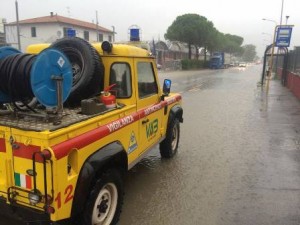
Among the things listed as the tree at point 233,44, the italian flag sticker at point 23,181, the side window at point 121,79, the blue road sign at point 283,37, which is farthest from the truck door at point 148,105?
the tree at point 233,44

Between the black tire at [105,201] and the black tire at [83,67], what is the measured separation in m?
1.05

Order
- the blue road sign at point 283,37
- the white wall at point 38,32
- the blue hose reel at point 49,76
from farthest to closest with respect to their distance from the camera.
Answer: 1. the white wall at point 38,32
2. the blue road sign at point 283,37
3. the blue hose reel at point 49,76

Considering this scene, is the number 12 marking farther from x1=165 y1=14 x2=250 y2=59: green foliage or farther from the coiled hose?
x1=165 y1=14 x2=250 y2=59: green foliage

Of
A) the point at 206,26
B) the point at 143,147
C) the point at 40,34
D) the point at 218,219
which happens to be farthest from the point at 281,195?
the point at 206,26

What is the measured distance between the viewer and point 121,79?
14.5 ft

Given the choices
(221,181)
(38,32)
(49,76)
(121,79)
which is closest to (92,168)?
(49,76)

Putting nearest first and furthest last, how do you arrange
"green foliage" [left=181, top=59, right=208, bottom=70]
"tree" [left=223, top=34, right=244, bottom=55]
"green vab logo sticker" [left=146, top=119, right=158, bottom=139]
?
"green vab logo sticker" [left=146, top=119, right=158, bottom=139] < "green foliage" [left=181, top=59, right=208, bottom=70] < "tree" [left=223, top=34, right=244, bottom=55]

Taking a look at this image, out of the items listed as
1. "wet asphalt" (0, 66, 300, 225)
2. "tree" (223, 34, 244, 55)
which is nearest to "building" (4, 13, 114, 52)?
"wet asphalt" (0, 66, 300, 225)

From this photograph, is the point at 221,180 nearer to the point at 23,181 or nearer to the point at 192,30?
the point at 23,181

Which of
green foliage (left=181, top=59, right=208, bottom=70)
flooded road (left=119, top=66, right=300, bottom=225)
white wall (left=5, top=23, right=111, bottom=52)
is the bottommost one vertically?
green foliage (left=181, top=59, right=208, bottom=70)

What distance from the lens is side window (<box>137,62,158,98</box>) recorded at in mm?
4723

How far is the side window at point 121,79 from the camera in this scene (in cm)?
441

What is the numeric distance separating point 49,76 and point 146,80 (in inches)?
81.1

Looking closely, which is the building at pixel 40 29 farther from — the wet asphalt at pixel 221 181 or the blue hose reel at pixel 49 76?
the blue hose reel at pixel 49 76
